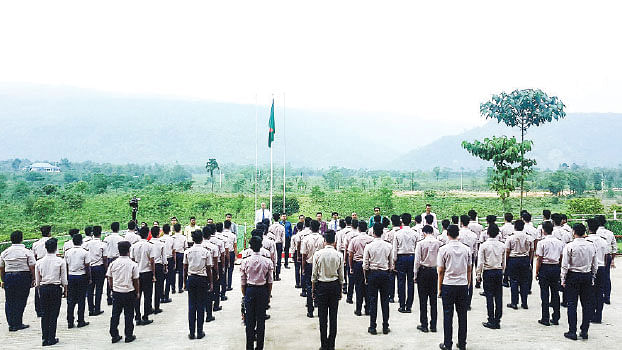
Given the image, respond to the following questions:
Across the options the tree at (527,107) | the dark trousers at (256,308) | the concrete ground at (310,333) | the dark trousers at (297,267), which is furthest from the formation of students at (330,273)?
the tree at (527,107)

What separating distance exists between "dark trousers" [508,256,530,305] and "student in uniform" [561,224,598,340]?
1335 mm

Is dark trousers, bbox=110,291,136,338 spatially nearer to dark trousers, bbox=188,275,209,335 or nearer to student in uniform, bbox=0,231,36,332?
dark trousers, bbox=188,275,209,335

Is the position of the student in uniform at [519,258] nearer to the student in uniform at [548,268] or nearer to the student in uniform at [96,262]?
the student in uniform at [548,268]

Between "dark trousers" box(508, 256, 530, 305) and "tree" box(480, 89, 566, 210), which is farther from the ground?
"tree" box(480, 89, 566, 210)

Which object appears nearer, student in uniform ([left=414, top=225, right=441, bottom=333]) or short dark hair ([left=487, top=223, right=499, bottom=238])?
student in uniform ([left=414, top=225, right=441, bottom=333])

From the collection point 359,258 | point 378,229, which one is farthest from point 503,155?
point 378,229

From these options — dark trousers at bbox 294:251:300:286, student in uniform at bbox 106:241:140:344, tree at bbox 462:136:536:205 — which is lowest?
dark trousers at bbox 294:251:300:286

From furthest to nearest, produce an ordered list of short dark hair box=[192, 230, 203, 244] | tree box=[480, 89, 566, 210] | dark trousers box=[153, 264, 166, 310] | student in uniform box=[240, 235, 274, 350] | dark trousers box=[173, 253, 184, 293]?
tree box=[480, 89, 566, 210] → dark trousers box=[173, 253, 184, 293] → dark trousers box=[153, 264, 166, 310] → short dark hair box=[192, 230, 203, 244] → student in uniform box=[240, 235, 274, 350]

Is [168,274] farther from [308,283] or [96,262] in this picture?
[308,283]

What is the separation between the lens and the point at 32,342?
7.20 m

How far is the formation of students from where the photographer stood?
6496mm

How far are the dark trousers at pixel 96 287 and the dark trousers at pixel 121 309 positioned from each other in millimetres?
1697

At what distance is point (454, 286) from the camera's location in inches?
255

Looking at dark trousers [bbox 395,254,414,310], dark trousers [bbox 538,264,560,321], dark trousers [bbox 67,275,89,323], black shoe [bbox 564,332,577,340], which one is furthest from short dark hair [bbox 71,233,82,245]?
black shoe [bbox 564,332,577,340]
